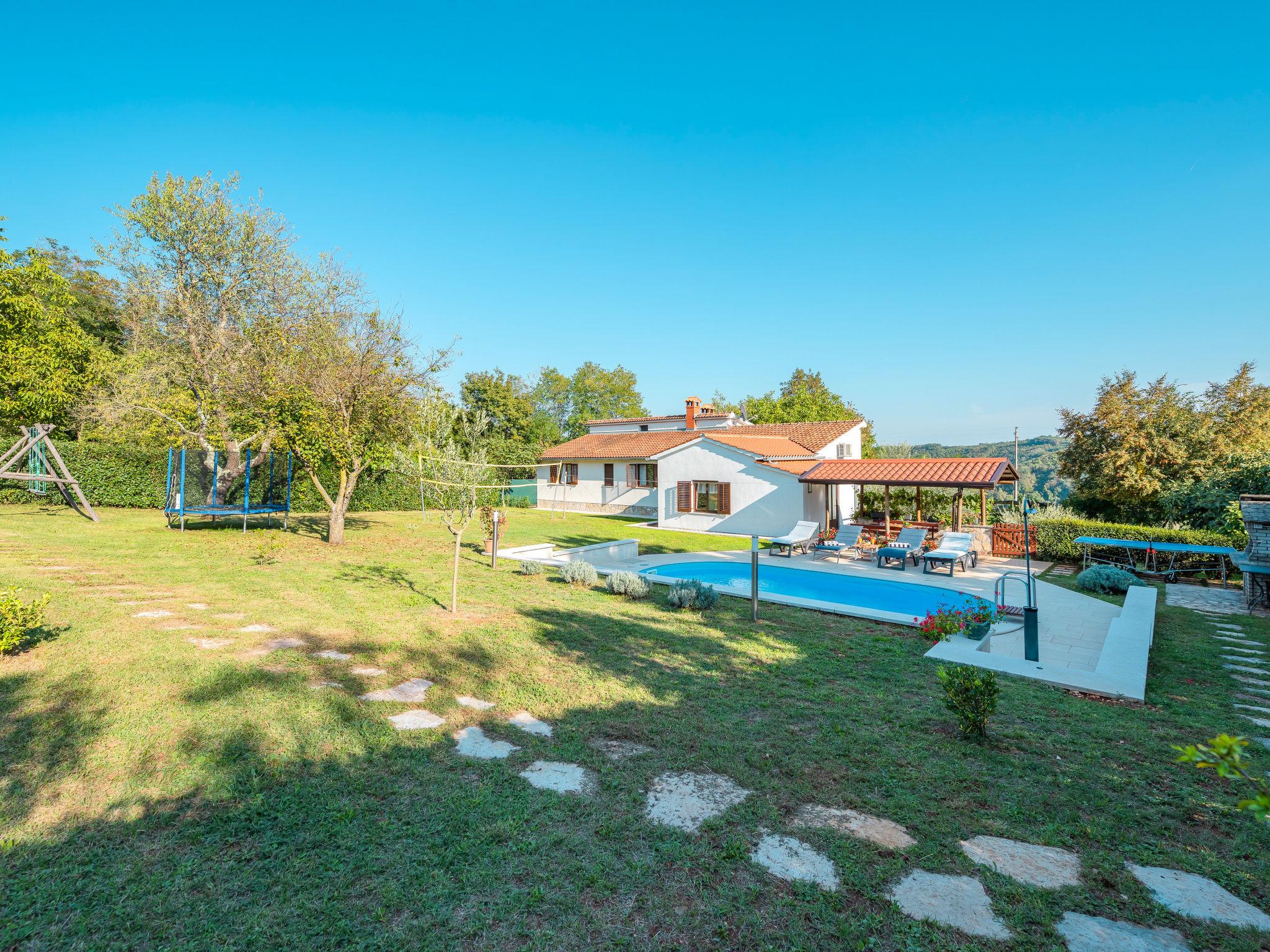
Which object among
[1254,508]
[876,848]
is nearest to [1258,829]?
[876,848]

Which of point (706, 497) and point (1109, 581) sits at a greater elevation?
point (706, 497)

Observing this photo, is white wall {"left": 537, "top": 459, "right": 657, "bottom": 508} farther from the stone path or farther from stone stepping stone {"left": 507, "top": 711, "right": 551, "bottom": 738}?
stone stepping stone {"left": 507, "top": 711, "right": 551, "bottom": 738}

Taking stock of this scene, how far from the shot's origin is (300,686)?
18.4 feet

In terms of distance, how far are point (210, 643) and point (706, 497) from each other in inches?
752

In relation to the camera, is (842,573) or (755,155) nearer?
(842,573)

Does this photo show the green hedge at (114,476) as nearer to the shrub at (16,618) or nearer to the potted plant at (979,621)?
the shrub at (16,618)

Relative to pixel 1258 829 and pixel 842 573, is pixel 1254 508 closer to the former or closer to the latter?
pixel 842 573

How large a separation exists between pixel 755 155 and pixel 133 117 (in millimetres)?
21748

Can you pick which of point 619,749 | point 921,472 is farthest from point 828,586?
point 619,749

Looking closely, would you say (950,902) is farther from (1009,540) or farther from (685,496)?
(685,496)

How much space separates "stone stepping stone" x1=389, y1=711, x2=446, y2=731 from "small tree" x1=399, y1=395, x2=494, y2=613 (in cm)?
360

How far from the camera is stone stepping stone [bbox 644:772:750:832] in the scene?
3754 mm

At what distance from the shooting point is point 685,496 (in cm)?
2455

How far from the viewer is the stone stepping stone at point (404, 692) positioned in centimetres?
561
